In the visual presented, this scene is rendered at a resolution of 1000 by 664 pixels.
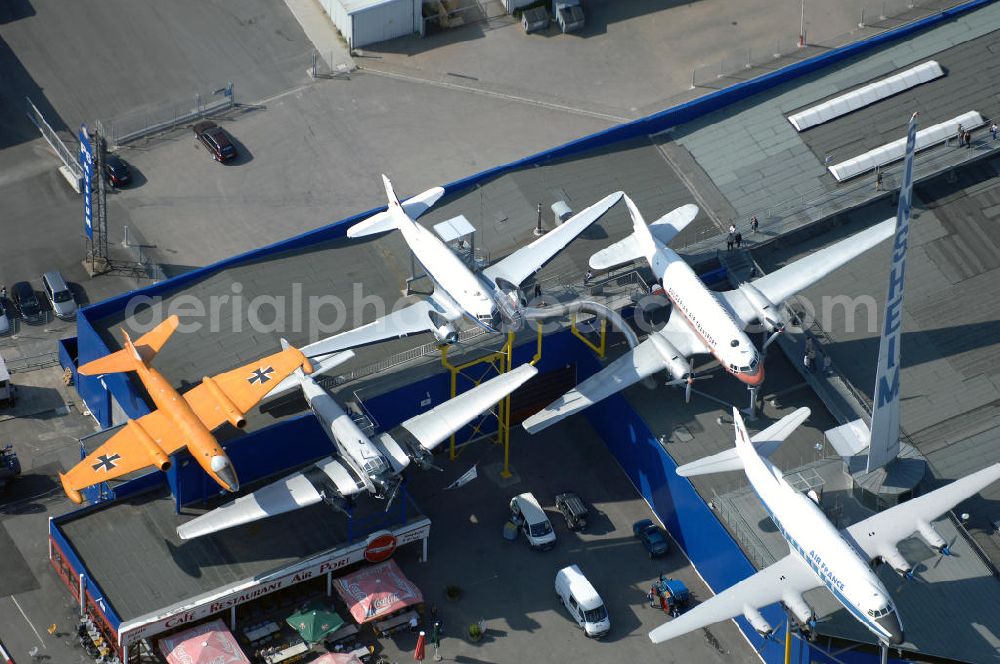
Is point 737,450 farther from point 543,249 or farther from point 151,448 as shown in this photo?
point 151,448

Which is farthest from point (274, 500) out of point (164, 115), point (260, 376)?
point (164, 115)

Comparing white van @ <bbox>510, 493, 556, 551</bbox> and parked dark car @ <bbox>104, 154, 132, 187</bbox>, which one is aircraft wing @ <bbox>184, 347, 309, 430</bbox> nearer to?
white van @ <bbox>510, 493, 556, 551</bbox>

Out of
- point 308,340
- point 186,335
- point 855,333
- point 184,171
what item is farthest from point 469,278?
point 184,171

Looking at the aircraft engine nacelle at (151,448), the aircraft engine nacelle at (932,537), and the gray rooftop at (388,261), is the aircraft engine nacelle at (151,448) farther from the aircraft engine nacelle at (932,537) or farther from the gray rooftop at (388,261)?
the aircraft engine nacelle at (932,537)

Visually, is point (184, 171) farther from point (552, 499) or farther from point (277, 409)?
point (552, 499)

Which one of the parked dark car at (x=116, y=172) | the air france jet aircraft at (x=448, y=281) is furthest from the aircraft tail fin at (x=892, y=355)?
the parked dark car at (x=116, y=172)

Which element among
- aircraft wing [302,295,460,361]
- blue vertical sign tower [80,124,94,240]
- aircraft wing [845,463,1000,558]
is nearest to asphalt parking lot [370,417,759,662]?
aircraft wing [302,295,460,361]

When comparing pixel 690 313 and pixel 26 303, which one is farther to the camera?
pixel 26 303
